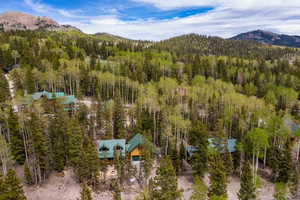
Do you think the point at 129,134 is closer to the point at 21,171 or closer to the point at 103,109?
the point at 103,109

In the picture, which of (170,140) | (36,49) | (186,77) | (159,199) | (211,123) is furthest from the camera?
(36,49)

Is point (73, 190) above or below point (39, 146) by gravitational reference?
below

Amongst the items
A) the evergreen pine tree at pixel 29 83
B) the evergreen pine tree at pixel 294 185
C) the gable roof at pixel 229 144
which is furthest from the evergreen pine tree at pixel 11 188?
the evergreen pine tree at pixel 29 83

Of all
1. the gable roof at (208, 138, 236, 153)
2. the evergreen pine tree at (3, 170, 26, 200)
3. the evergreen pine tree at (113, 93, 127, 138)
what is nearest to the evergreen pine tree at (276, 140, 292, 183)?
the gable roof at (208, 138, 236, 153)

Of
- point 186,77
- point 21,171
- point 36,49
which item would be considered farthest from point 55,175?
point 36,49

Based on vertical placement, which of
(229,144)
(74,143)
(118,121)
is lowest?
(229,144)

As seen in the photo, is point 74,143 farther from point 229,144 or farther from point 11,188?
point 229,144

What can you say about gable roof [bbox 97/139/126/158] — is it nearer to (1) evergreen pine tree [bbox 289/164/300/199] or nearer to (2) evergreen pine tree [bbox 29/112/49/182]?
(2) evergreen pine tree [bbox 29/112/49/182]

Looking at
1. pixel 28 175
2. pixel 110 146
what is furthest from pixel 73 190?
pixel 110 146
